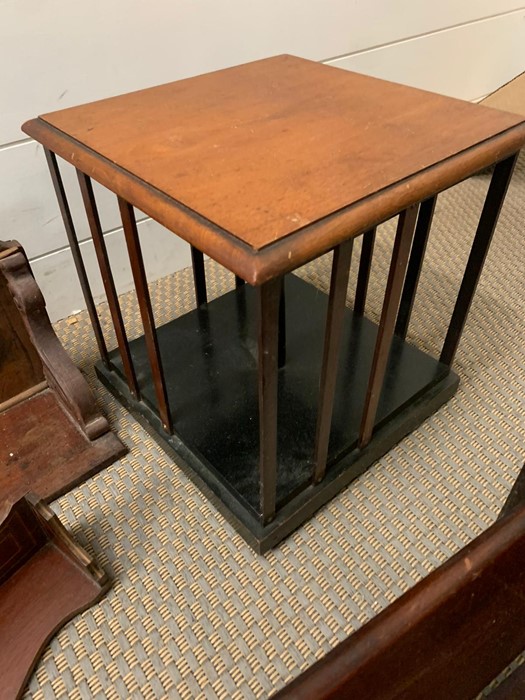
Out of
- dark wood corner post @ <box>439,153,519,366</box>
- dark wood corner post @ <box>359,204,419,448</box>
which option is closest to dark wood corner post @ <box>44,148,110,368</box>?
dark wood corner post @ <box>359,204,419,448</box>

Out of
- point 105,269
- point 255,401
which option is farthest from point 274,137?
point 255,401

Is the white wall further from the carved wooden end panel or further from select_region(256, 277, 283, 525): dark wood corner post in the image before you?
select_region(256, 277, 283, 525): dark wood corner post

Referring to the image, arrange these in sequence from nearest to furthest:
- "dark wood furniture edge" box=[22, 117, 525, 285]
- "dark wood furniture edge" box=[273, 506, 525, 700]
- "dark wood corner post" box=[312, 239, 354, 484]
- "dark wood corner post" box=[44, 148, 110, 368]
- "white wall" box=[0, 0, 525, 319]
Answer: "dark wood furniture edge" box=[273, 506, 525, 700], "dark wood furniture edge" box=[22, 117, 525, 285], "dark wood corner post" box=[312, 239, 354, 484], "dark wood corner post" box=[44, 148, 110, 368], "white wall" box=[0, 0, 525, 319]

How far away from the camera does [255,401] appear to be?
1.05 m

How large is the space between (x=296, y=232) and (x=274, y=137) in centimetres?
24

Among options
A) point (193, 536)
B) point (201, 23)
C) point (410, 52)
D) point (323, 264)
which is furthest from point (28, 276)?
point (410, 52)

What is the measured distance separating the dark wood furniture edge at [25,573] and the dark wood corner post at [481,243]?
2.40ft

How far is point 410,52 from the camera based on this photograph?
1.78 metres

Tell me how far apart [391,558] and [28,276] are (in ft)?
2.47

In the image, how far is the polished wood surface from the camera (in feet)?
1.99

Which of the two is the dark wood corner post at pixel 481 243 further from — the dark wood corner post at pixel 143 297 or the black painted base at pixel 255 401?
the dark wood corner post at pixel 143 297

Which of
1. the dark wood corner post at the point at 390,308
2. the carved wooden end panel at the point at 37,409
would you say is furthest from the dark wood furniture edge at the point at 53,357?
the dark wood corner post at the point at 390,308

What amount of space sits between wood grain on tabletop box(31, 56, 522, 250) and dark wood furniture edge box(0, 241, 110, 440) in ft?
0.88

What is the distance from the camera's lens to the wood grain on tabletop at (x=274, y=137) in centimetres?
64
